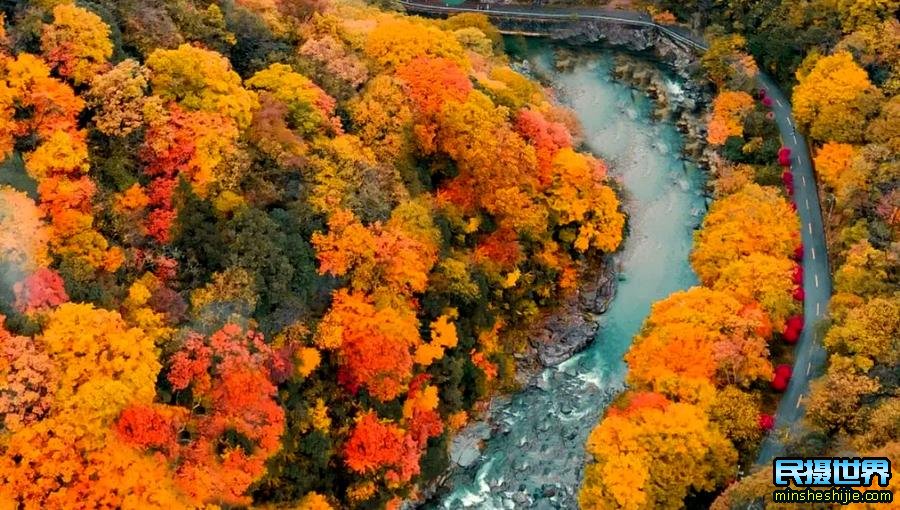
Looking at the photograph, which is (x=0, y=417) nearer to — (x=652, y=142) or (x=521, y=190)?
(x=521, y=190)

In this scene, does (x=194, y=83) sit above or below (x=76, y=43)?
below

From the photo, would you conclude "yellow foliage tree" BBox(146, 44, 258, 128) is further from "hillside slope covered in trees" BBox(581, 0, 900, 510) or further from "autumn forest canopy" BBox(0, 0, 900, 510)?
"hillside slope covered in trees" BBox(581, 0, 900, 510)

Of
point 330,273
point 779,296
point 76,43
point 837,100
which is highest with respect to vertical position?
point 837,100

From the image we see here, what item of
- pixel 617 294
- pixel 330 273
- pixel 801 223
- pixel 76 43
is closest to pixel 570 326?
pixel 617 294

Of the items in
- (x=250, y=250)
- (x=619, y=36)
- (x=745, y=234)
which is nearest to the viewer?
(x=250, y=250)

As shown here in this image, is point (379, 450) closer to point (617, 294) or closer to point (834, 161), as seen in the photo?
point (617, 294)
